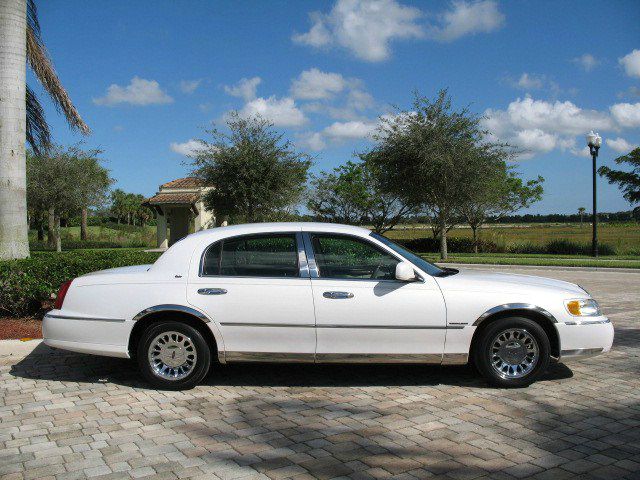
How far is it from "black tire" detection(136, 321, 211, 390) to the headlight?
11.6 feet

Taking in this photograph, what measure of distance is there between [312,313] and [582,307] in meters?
2.68

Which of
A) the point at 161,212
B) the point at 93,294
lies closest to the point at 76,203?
the point at 161,212

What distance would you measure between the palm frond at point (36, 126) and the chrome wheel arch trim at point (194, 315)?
8554 millimetres

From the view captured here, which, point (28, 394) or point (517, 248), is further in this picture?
point (517, 248)

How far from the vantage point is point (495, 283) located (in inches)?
230

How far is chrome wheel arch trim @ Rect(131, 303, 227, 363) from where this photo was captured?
5648 mm

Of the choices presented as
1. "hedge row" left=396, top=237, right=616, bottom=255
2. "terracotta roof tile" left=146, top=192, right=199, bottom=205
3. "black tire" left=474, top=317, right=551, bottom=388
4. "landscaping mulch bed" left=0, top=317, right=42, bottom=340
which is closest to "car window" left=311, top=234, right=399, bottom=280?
"black tire" left=474, top=317, right=551, bottom=388

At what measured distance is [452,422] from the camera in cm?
483

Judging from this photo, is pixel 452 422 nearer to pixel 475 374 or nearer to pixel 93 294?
→ pixel 475 374

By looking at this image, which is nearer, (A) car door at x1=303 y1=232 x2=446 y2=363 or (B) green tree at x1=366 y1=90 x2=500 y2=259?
(A) car door at x1=303 y1=232 x2=446 y2=363

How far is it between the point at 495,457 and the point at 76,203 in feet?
105

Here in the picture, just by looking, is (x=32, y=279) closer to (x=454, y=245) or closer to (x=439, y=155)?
(x=439, y=155)

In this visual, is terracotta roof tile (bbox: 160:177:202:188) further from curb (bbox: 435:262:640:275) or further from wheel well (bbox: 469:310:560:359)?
wheel well (bbox: 469:310:560:359)

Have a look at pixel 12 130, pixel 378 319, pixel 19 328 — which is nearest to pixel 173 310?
pixel 378 319
